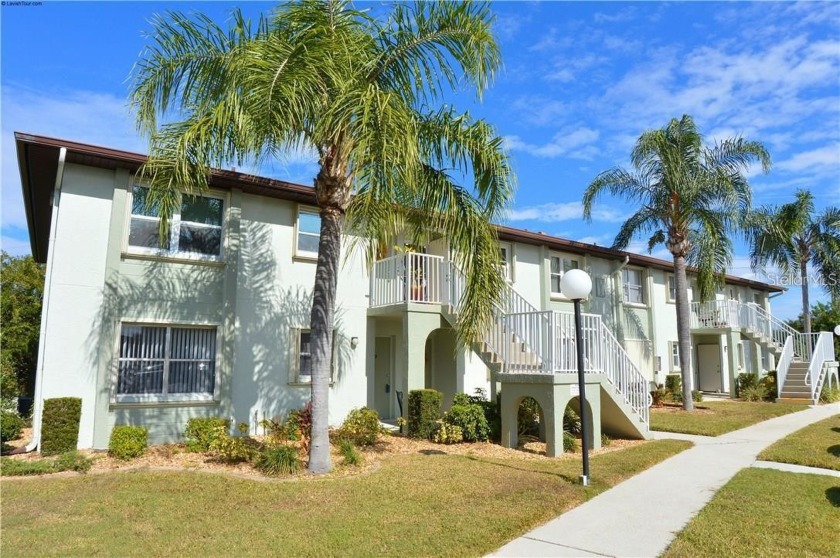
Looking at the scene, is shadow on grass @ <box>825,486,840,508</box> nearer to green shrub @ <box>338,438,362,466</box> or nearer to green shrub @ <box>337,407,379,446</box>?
green shrub @ <box>338,438,362,466</box>

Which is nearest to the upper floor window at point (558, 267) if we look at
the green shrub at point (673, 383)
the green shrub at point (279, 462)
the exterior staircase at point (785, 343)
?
the green shrub at point (673, 383)

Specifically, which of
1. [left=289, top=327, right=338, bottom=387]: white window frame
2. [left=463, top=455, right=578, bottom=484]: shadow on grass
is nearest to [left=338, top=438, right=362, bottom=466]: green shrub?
[left=463, top=455, right=578, bottom=484]: shadow on grass

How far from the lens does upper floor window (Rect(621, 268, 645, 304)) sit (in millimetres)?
23603

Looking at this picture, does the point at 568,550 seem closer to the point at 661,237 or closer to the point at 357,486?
the point at 357,486

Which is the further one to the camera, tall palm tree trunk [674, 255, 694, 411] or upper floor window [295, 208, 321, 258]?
tall palm tree trunk [674, 255, 694, 411]

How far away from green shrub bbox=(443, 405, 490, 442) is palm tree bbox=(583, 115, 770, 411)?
947 cm

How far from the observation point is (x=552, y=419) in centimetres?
1055

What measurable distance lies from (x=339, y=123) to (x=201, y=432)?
6606mm

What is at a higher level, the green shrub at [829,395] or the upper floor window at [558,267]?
the upper floor window at [558,267]

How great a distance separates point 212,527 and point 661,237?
18.6 m

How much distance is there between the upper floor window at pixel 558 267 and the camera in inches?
813

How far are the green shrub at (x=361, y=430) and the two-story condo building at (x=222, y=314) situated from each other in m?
1.72

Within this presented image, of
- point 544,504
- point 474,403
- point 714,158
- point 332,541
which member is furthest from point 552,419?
point 714,158

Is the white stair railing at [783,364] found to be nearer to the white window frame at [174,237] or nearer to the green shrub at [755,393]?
the green shrub at [755,393]
